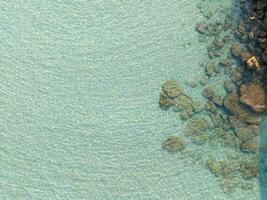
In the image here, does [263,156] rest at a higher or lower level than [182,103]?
lower

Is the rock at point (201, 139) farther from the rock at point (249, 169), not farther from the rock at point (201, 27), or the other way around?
the rock at point (201, 27)

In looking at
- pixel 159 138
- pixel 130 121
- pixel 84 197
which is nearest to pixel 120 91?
pixel 130 121

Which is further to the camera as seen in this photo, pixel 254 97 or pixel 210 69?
pixel 210 69

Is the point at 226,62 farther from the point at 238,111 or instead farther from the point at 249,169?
the point at 249,169

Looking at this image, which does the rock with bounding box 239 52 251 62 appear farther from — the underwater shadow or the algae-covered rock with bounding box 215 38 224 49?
the underwater shadow

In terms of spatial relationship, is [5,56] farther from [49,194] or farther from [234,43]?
[234,43]

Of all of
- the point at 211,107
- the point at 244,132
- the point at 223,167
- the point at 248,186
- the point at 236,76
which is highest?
the point at 236,76

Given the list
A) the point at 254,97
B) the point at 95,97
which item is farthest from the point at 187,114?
the point at 95,97

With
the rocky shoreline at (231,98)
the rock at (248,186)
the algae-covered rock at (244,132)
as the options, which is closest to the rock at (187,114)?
the rocky shoreline at (231,98)
